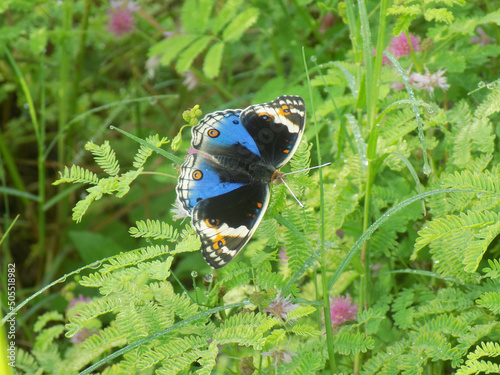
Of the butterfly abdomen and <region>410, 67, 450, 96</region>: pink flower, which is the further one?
<region>410, 67, 450, 96</region>: pink flower

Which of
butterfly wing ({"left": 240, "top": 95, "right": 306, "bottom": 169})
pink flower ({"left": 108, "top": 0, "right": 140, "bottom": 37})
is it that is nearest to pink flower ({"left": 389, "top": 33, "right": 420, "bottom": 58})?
butterfly wing ({"left": 240, "top": 95, "right": 306, "bottom": 169})

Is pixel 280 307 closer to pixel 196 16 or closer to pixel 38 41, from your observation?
pixel 196 16

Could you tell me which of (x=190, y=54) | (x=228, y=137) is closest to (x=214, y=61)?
(x=190, y=54)

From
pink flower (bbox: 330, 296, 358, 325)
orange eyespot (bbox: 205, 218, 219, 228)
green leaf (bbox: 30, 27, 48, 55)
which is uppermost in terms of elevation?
green leaf (bbox: 30, 27, 48, 55)

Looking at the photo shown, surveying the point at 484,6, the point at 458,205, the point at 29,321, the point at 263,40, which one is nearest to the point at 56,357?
the point at 29,321

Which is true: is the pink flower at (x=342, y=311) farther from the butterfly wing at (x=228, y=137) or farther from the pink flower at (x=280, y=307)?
the butterfly wing at (x=228, y=137)

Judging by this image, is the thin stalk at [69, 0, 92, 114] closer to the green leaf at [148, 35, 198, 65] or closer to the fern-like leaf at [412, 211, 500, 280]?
the green leaf at [148, 35, 198, 65]
